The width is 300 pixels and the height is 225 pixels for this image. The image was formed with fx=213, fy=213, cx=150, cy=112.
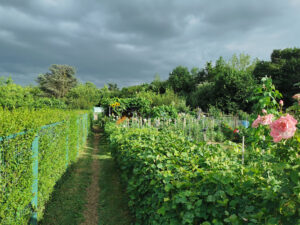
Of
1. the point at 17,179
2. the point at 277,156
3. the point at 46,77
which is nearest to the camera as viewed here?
the point at 277,156

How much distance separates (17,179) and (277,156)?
10.9ft

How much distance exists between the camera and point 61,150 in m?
5.94

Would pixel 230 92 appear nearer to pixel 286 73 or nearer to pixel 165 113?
pixel 286 73

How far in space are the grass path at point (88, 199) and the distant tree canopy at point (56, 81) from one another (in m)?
50.5

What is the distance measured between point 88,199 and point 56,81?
55.4 meters

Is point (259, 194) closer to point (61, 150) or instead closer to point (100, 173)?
point (61, 150)

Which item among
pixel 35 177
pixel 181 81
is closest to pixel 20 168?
pixel 35 177

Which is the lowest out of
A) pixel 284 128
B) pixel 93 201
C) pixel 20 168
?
pixel 93 201

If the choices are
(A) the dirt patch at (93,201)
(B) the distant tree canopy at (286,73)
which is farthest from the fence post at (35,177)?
(B) the distant tree canopy at (286,73)

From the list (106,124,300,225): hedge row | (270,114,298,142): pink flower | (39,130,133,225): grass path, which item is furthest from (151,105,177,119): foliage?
(270,114,298,142): pink flower

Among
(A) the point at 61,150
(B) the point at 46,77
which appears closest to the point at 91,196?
(A) the point at 61,150

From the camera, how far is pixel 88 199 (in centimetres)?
532

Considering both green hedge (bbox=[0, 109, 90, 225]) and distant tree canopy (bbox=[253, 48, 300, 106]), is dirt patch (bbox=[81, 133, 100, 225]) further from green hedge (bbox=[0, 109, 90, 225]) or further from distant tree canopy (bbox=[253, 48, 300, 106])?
distant tree canopy (bbox=[253, 48, 300, 106])

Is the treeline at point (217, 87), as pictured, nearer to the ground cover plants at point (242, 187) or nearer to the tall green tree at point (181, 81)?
the tall green tree at point (181, 81)
